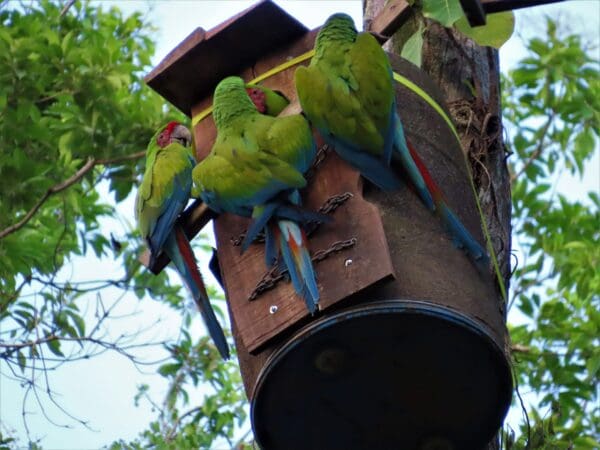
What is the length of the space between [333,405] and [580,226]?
3.69m

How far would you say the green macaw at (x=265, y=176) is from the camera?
2.89 m

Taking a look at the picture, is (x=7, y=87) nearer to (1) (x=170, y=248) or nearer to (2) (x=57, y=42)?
(2) (x=57, y=42)

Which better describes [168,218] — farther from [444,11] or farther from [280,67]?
[444,11]

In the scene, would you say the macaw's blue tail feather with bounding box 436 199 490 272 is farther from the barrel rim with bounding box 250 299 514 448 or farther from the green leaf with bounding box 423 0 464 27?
the green leaf with bounding box 423 0 464 27

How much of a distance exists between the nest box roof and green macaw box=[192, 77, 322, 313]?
32cm

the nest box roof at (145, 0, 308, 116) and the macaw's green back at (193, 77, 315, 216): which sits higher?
the nest box roof at (145, 0, 308, 116)

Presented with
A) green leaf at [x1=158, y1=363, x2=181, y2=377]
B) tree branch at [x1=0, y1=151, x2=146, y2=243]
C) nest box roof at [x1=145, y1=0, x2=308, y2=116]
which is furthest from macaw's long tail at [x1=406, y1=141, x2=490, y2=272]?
green leaf at [x1=158, y1=363, x2=181, y2=377]

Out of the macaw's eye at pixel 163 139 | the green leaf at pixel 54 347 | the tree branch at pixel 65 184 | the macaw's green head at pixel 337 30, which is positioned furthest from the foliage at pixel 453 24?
the green leaf at pixel 54 347

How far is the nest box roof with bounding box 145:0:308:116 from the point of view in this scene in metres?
3.49

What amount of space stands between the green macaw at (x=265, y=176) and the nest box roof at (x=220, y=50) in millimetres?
321

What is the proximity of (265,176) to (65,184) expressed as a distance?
2.55m

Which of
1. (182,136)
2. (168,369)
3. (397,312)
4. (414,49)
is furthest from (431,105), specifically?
(168,369)

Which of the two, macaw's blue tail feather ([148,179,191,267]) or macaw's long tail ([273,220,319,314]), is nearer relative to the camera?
macaw's long tail ([273,220,319,314])

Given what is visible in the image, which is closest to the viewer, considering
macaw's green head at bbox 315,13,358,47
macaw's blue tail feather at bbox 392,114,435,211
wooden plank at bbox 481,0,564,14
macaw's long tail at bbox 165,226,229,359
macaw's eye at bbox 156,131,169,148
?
macaw's blue tail feather at bbox 392,114,435,211
